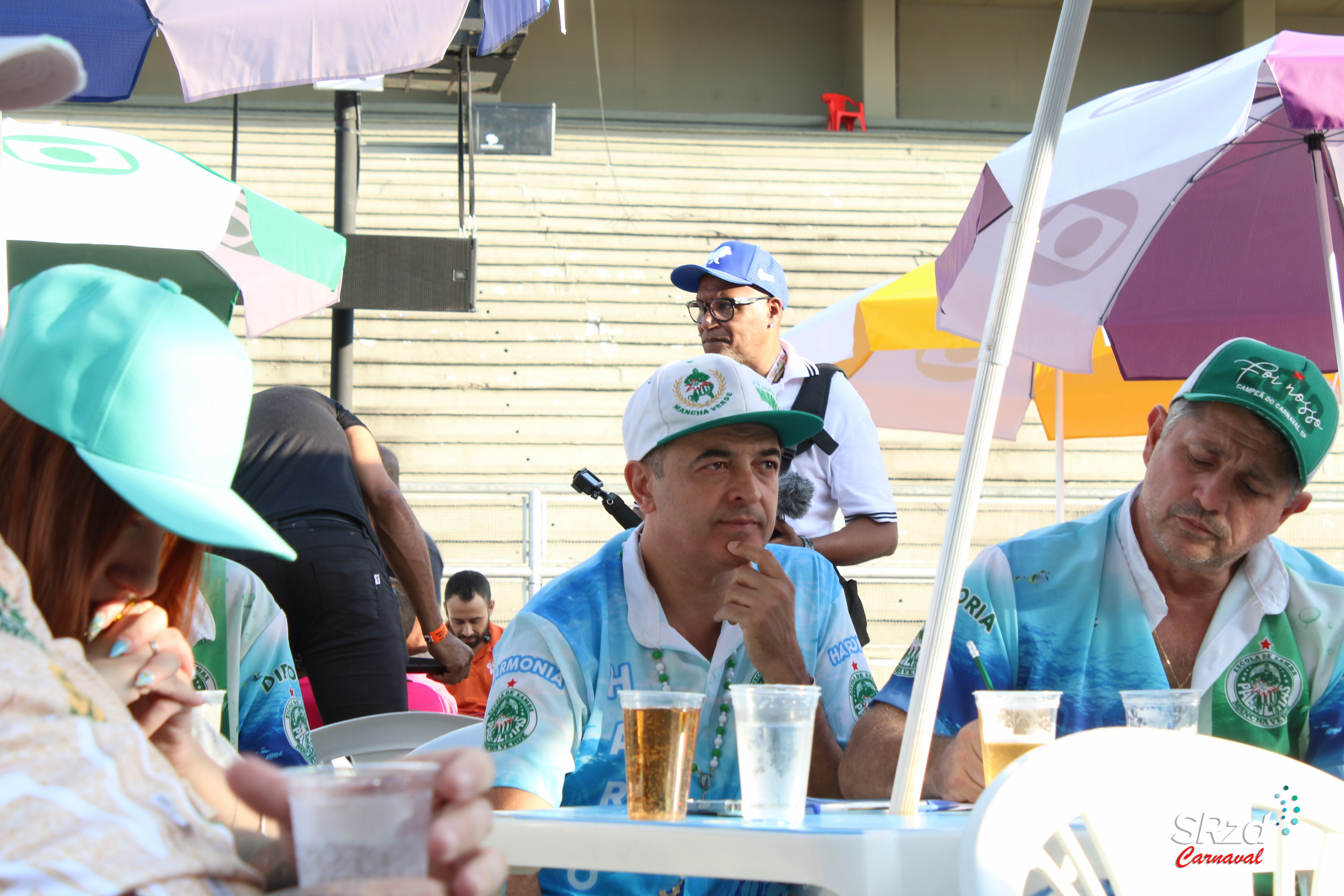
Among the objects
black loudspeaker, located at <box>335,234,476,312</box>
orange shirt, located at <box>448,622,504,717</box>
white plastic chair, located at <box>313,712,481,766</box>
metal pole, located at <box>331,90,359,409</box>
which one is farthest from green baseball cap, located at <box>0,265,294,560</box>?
metal pole, located at <box>331,90,359,409</box>

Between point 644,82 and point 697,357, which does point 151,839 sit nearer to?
point 697,357

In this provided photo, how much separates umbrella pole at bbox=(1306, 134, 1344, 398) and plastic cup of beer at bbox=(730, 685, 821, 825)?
8.18 ft

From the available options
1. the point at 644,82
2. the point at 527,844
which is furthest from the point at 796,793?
the point at 644,82

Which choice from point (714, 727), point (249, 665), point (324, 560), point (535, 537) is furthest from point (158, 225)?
point (535, 537)

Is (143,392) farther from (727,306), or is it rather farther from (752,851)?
(727,306)

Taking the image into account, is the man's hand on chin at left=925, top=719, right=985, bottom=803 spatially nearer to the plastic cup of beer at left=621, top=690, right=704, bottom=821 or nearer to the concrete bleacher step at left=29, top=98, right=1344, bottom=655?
the plastic cup of beer at left=621, top=690, right=704, bottom=821

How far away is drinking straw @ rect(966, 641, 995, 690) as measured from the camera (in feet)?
6.79

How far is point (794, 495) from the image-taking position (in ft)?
11.5

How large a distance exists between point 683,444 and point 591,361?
10477mm

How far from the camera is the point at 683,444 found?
7.27 ft

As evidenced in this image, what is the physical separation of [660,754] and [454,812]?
0.68 m

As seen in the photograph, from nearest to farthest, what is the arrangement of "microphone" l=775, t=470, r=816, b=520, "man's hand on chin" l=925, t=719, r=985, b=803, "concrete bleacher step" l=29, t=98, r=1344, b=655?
"man's hand on chin" l=925, t=719, r=985, b=803 → "microphone" l=775, t=470, r=816, b=520 → "concrete bleacher step" l=29, t=98, r=1344, b=655

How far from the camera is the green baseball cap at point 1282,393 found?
2129 mm

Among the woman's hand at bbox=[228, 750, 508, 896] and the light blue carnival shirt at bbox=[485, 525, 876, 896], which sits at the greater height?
the woman's hand at bbox=[228, 750, 508, 896]
